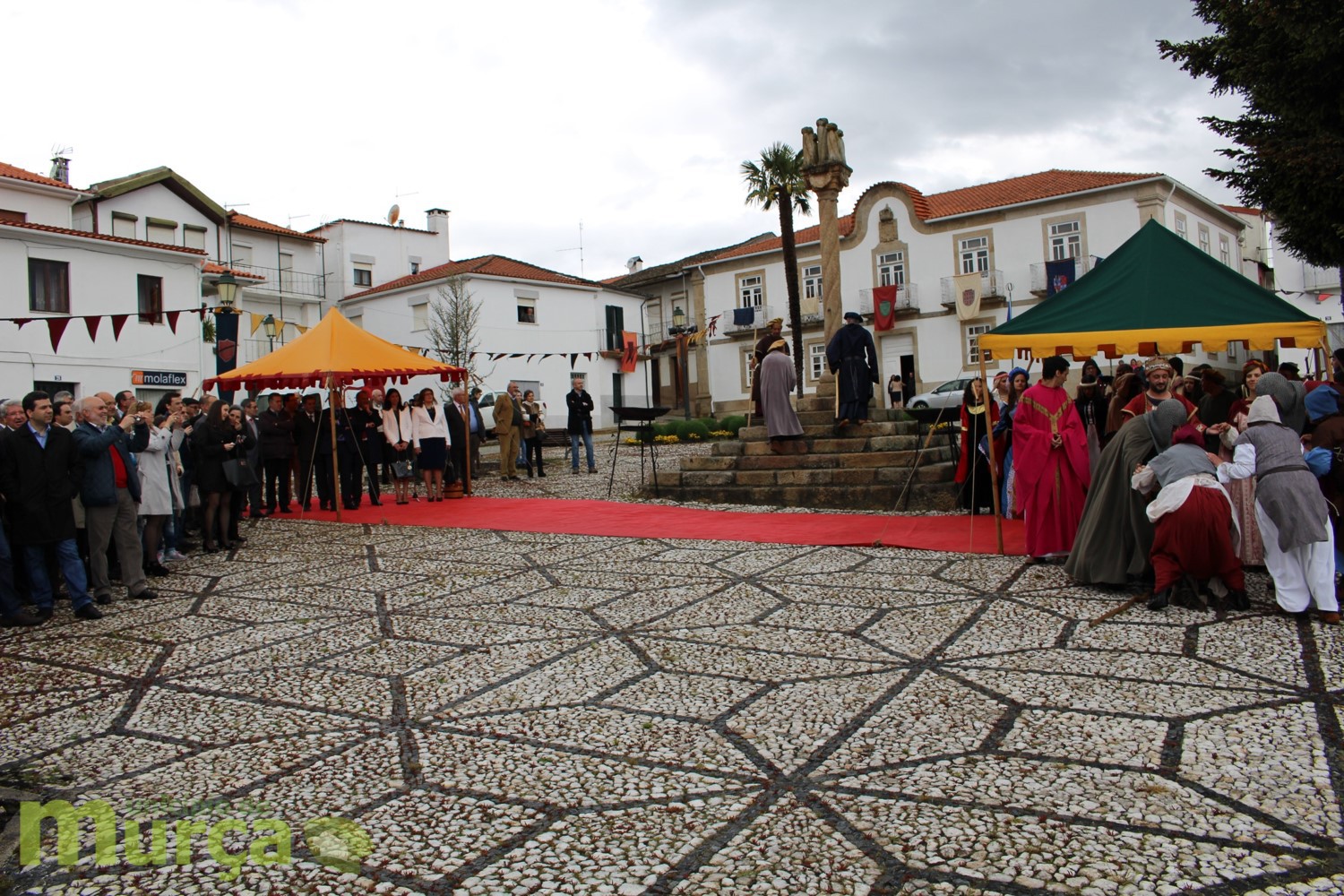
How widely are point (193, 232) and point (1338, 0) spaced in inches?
1242

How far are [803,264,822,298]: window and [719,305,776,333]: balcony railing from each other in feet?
4.92

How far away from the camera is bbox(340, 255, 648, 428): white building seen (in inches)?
1452

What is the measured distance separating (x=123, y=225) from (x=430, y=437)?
22.2 m

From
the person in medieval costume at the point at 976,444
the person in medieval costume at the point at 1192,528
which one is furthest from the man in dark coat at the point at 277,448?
the person in medieval costume at the point at 1192,528

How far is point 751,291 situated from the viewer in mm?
39094

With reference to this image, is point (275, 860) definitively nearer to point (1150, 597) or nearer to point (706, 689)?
point (706, 689)

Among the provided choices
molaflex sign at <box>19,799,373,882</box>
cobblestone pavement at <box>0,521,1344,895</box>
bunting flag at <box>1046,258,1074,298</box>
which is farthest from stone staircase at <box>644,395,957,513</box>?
bunting flag at <box>1046,258,1074,298</box>

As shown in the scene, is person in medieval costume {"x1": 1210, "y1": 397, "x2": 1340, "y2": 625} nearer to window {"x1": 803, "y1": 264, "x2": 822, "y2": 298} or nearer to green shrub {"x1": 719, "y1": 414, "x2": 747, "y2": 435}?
green shrub {"x1": 719, "y1": 414, "x2": 747, "y2": 435}

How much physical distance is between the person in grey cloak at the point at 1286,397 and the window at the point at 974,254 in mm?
27111

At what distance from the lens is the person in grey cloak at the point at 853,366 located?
40.2ft

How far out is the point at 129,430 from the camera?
7.59m

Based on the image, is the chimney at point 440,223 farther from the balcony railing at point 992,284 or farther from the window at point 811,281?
the balcony railing at point 992,284

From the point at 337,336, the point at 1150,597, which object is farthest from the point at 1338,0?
the point at 337,336

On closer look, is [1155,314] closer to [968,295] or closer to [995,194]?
[968,295]
